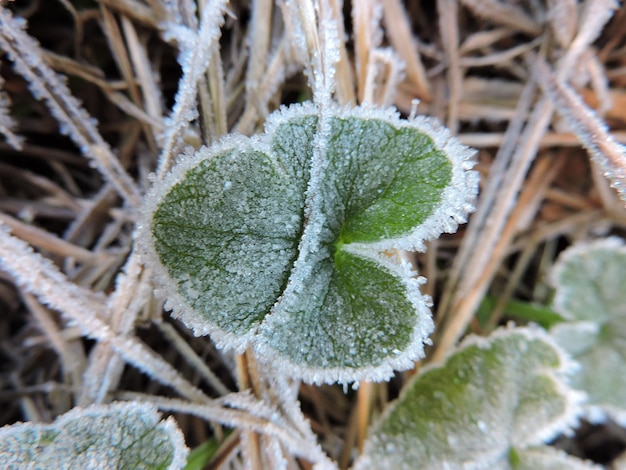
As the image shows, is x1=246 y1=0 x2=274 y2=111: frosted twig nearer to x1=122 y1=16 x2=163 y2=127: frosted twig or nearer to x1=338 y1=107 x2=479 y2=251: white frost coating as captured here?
x1=122 y1=16 x2=163 y2=127: frosted twig

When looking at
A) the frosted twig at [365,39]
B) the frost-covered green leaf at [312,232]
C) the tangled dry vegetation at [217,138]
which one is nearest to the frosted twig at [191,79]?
the tangled dry vegetation at [217,138]

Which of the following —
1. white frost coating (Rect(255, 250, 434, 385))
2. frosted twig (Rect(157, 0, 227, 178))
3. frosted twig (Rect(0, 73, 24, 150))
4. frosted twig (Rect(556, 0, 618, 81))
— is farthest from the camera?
frosted twig (Rect(556, 0, 618, 81))

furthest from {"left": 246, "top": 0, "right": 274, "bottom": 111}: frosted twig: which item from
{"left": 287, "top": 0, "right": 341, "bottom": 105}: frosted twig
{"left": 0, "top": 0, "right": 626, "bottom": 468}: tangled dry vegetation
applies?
{"left": 287, "top": 0, "right": 341, "bottom": 105}: frosted twig

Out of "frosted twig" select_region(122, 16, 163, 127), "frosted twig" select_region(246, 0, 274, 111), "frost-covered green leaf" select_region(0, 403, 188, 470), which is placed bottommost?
"frost-covered green leaf" select_region(0, 403, 188, 470)

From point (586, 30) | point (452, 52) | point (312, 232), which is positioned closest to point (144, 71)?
point (312, 232)

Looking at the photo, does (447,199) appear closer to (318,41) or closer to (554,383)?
(318,41)

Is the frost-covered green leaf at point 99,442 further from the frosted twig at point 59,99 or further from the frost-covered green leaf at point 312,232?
the frosted twig at point 59,99

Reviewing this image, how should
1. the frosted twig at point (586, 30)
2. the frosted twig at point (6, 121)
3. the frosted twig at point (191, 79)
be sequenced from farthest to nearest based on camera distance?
the frosted twig at point (586, 30)
the frosted twig at point (6, 121)
the frosted twig at point (191, 79)
